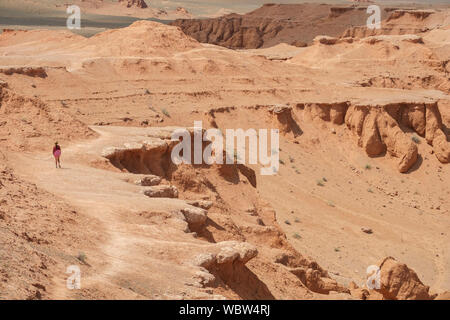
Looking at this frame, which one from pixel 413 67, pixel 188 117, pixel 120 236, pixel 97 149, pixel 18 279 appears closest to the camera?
pixel 18 279

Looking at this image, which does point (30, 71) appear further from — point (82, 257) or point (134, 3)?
point (134, 3)

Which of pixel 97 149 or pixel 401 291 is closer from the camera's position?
pixel 401 291

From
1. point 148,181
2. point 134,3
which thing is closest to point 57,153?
point 148,181

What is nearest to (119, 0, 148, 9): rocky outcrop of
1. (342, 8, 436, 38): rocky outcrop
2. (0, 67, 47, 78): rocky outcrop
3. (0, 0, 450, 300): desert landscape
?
(342, 8, 436, 38): rocky outcrop

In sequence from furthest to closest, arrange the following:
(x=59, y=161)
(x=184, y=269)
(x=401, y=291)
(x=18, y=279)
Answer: (x=59, y=161) → (x=401, y=291) → (x=184, y=269) → (x=18, y=279)

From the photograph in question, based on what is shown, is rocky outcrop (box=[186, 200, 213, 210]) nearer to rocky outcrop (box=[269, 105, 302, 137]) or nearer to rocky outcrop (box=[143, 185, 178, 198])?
rocky outcrop (box=[143, 185, 178, 198])

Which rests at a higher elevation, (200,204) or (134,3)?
Answer: (134,3)

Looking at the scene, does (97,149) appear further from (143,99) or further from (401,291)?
(143,99)
